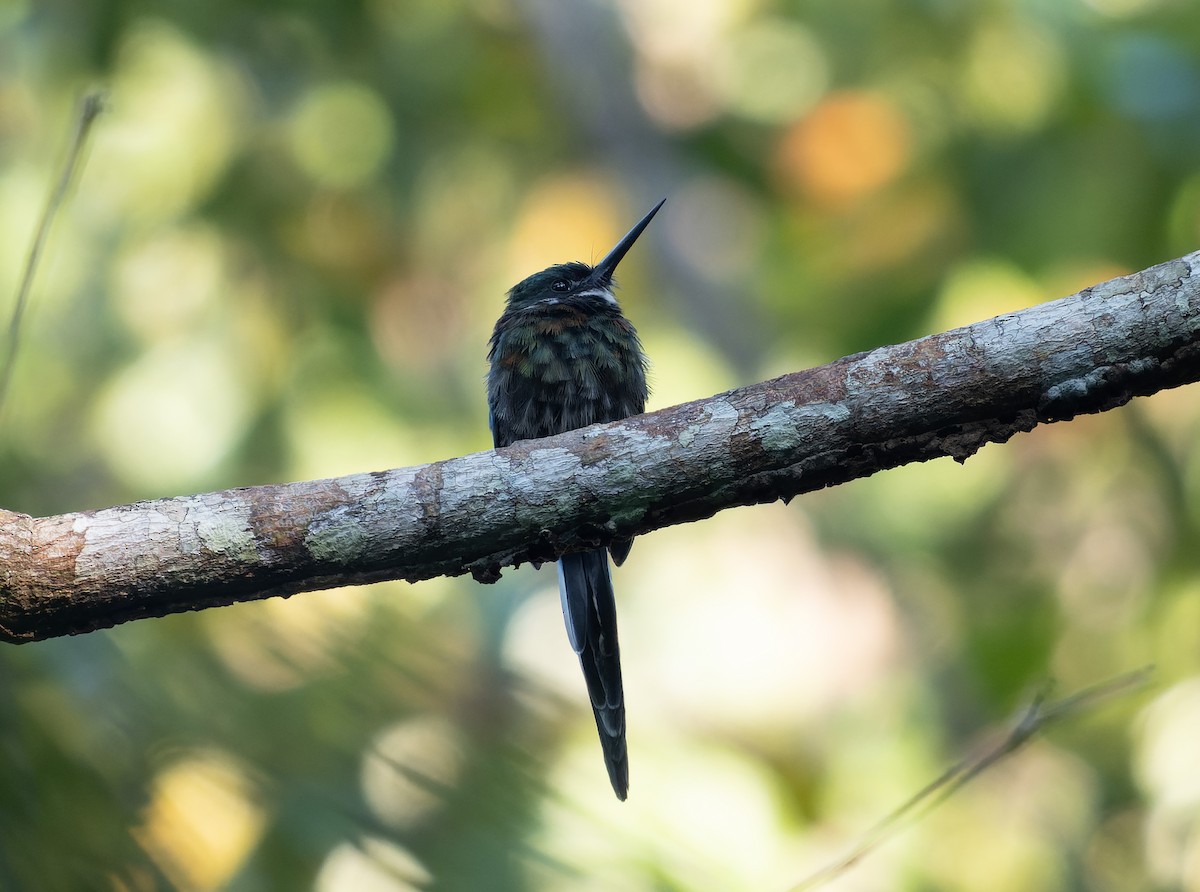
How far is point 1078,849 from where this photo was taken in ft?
15.7

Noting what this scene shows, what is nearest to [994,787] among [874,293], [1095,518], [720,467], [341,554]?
[1095,518]

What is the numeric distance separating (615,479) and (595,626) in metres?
1.01

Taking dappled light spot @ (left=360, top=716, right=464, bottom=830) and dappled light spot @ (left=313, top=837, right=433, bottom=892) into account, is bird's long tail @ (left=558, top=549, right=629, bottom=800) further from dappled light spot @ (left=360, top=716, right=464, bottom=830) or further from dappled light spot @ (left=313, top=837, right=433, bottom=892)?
dappled light spot @ (left=313, top=837, right=433, bottom=892)

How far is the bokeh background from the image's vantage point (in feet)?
12.9

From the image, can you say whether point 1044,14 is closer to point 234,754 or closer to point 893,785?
point 893,785

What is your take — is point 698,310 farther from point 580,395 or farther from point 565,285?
point 580,395

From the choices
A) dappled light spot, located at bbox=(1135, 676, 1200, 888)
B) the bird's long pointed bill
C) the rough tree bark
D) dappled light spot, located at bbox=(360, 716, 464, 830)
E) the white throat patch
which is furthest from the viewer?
dappled light spot, located at bbox=(1135, 676, 1200, 888)

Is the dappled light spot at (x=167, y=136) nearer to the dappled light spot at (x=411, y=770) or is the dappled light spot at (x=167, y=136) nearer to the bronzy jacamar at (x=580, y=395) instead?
the bronzy jacamar at (x=580, y=395)

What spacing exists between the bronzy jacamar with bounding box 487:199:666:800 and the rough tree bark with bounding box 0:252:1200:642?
871 mm

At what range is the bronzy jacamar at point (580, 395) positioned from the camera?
9.86ft

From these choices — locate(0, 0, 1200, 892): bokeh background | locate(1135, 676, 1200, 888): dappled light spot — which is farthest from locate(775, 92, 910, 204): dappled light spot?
locate(1135, 676, 1200, 888): dappled light spot

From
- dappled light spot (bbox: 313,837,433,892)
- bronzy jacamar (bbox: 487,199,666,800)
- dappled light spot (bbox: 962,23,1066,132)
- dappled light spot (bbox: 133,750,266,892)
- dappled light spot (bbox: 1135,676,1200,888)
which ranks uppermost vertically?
dappled light spot (bbox: 962,23,1066,132)

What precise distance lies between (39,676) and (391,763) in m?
0.58


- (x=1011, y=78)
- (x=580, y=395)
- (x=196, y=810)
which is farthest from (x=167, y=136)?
(x=196, y=810)
